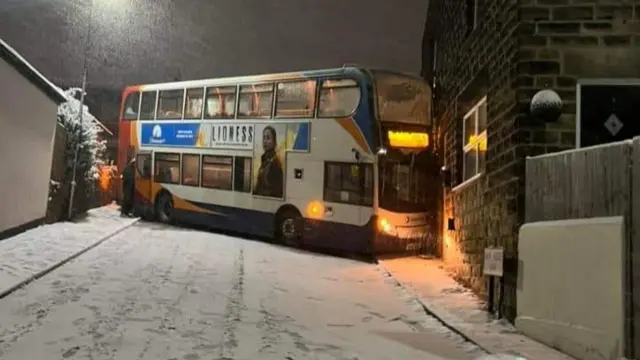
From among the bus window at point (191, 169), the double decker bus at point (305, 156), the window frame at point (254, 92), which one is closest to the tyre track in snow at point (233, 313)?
the double decker bus at point (305, 156)

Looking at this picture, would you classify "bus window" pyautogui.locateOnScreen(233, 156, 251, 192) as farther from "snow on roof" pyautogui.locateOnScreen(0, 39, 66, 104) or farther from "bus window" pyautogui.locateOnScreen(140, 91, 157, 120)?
"snow on roof" pyautogui.locateOnScreen(0, 39, 66, 104)

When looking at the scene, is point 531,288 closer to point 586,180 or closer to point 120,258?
point 586,180

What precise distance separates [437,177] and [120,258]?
8325 mm

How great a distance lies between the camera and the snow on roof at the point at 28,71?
14.7 meters

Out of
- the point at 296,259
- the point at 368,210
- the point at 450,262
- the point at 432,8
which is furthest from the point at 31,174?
the point at 432,8

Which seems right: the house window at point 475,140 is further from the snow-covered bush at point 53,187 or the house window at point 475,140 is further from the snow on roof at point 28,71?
Answer: the snow-covered bush at point 53,187

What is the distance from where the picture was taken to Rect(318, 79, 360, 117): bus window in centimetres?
1796

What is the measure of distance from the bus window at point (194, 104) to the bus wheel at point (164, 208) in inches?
113

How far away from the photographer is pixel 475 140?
1352 cm

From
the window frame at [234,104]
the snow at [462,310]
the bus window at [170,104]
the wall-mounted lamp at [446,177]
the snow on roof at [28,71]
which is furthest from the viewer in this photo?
the bus window at [170,104]

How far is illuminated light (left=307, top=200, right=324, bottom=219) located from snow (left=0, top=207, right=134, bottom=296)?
211 inches

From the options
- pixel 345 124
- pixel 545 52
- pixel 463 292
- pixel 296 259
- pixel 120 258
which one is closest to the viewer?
pixel 545 52

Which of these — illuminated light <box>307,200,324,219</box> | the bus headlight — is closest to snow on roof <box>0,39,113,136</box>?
illuminated light <box>307,200,324,219</box>

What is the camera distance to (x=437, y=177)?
18641 mm
